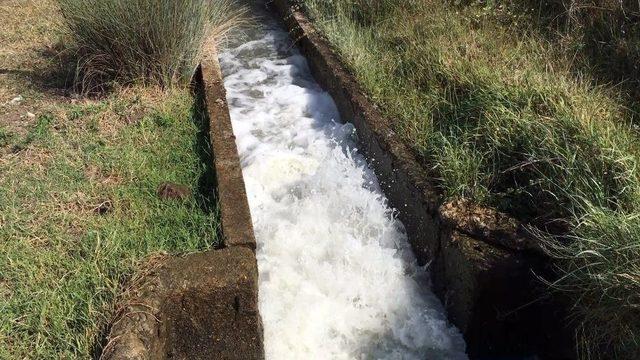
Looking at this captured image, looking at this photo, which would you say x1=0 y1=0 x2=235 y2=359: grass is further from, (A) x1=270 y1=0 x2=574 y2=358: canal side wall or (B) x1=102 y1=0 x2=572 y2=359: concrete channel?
(A) x1=270 y1=0 x2=574 y2=358: canal side wall

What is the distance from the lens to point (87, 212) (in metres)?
3.59

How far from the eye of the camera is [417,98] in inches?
188

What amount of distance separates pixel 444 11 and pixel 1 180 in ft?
13.7

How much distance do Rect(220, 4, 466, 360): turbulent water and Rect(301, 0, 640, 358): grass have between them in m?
0.58

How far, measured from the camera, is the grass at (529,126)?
2.87m

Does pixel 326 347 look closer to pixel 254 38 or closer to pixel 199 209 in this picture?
pixel 199 209

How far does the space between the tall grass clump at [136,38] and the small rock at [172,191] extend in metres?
1.76

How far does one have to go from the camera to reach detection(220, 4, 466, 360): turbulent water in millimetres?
3527

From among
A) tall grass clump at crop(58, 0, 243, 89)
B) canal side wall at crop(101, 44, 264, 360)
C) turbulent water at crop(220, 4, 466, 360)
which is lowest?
turbulent water at crop(220, 4, 466, 360)

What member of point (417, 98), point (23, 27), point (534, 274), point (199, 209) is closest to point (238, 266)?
point (199, 209)

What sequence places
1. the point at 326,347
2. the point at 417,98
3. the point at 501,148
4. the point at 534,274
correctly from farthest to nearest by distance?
the point at 417,98 < the point at 501,148 < the point at 326,347 < the point at 534,274

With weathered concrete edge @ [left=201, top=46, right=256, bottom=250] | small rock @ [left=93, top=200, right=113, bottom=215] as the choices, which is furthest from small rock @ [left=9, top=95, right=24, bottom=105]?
small rock @ [left=93, top=200, right=113, bottom=215]

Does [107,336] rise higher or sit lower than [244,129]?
higher

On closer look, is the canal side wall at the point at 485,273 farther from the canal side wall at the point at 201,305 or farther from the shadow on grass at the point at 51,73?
the shadow on grass at the point at 51,73
